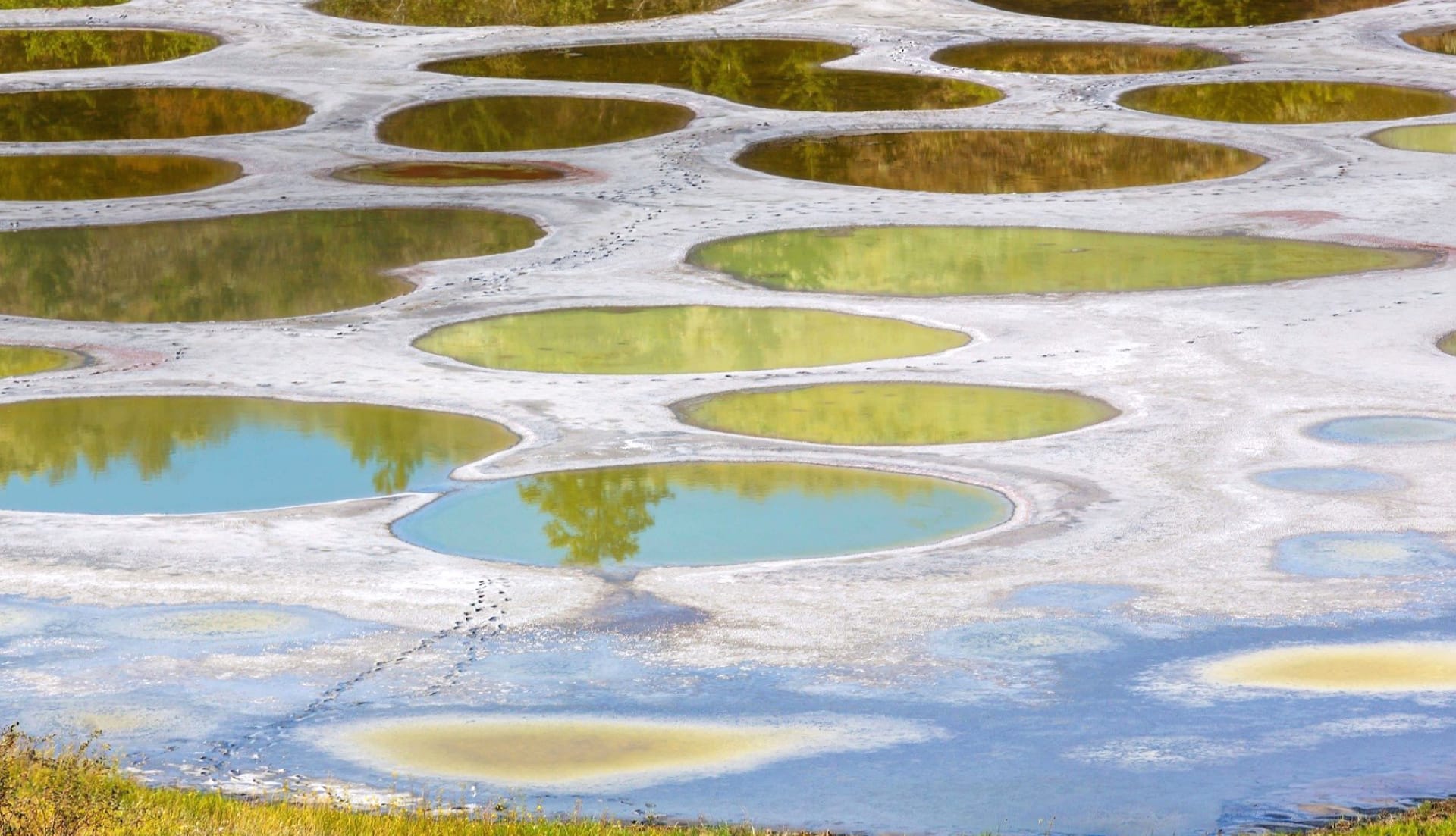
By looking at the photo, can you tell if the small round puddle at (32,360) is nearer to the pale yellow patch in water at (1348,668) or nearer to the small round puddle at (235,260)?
the small round puddle at (235,260)

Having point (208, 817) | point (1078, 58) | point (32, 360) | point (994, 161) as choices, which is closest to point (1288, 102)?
point (1078, 58)

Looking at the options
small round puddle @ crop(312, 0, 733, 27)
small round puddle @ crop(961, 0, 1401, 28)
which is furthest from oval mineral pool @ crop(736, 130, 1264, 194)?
small round puddle @ crop(312, 0, 733, 27)

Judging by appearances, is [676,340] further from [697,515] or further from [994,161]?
[994,161]

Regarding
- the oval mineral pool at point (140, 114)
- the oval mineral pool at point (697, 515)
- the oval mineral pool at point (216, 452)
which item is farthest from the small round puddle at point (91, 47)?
the oval mineral pool at point (697, 515)

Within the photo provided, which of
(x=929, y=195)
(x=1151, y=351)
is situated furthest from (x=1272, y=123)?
(x=1151, y=351)

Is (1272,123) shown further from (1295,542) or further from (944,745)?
(944,745)

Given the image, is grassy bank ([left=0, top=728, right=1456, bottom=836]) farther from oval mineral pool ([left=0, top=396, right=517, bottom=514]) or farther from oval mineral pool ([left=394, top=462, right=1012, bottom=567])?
oval mineral pool ([left=0, top=396, right=517, bottom=514])
